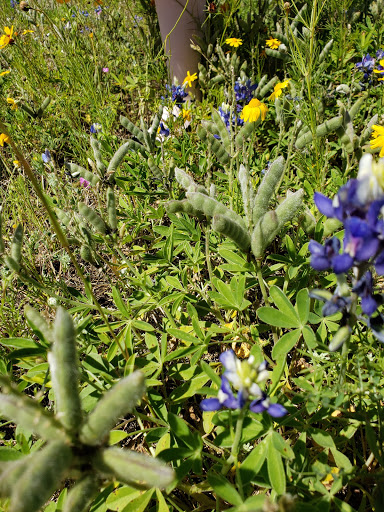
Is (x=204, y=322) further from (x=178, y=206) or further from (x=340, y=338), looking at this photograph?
(x=340, y=338)

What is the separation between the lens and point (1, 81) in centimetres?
410

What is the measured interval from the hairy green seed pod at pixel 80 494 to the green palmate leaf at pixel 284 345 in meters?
0.69

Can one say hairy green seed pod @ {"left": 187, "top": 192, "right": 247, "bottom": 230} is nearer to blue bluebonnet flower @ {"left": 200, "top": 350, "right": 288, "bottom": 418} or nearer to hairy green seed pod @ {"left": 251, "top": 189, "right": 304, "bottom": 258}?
hairy green seed pod @ {"left": 251, "top": 189, "right": 304, "bottom": 258}

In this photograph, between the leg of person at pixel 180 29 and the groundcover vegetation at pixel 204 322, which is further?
the leg of person at pixel 180 29

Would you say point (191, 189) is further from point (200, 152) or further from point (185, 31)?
point (185, 31)

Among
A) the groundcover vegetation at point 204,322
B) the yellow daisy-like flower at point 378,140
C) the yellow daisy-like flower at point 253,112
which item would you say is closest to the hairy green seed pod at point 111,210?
the groundcover vegetation at point 204,322

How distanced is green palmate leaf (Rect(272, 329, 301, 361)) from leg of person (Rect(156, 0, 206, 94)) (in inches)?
106

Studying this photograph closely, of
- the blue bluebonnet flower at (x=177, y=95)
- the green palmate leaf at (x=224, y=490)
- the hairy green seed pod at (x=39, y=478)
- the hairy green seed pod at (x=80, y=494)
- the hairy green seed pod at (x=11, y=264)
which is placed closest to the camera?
the hairy green seed pod at (x=39, y=478)

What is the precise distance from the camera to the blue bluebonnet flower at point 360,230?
70 centimetres

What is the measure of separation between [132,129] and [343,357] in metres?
1.73

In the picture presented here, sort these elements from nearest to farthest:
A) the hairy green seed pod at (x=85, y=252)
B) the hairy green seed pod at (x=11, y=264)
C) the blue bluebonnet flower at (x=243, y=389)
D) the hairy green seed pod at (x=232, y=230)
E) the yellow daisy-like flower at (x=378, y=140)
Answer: the blue bluebonnet flower at (x=243, y=389), the hairy green seed pod at (x=232, y=230), the hairy green seed pod at (x=11, y=264), the hairy green seed pod at (x=85, y=252), the yellow daisy-like flower at (x=378, y=140)

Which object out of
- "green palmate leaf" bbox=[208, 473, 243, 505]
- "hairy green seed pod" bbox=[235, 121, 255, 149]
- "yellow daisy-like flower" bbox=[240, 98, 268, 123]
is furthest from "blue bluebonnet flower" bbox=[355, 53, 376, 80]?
"green palmate leaf" bbox=[208, 473, 243, 505]

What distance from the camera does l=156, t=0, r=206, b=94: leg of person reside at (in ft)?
10.7

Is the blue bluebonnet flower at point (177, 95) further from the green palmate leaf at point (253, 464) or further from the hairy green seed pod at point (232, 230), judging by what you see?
the green palmate leaf at point (253, 464)
